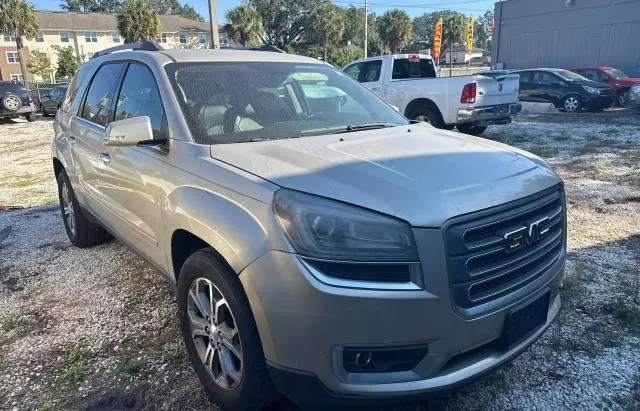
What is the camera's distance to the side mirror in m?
2.65

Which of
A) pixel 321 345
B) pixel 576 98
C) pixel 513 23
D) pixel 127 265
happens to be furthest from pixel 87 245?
pixel 513 23

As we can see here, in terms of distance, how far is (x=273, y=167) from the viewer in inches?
88.9

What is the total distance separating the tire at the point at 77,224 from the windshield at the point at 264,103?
2.23 metres

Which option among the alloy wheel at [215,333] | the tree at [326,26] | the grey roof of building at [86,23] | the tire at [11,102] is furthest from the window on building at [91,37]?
the alloy wheel at [215,333]

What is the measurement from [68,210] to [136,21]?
37.4 meters

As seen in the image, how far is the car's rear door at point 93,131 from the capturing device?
12.1 feet

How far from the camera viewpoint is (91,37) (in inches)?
2302

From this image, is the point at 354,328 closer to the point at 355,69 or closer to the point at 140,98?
the point at 140,98

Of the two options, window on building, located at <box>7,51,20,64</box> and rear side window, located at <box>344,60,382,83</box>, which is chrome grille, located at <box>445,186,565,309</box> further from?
window on building, located at <box>7,51,20,64</box>

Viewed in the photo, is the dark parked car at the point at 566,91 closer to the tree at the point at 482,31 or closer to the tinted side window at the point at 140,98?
the tinted side window at the point at 140,98

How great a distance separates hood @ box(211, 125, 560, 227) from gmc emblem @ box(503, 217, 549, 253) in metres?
0.14

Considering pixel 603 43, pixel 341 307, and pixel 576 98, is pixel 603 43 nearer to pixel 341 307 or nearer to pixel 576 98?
pixel 576 98

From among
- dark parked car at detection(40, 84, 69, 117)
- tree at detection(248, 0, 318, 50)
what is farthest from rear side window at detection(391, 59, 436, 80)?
tree at detection(248, 0, 318, 50)

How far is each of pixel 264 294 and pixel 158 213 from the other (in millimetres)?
1104
